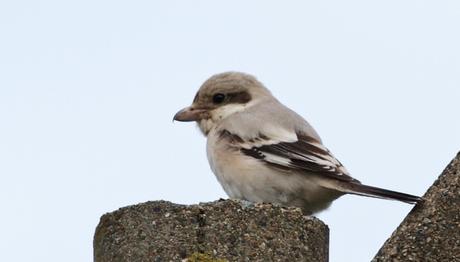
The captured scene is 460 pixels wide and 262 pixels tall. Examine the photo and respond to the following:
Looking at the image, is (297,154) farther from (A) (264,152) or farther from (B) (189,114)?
(B) (189,114)

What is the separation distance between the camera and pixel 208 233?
11.0 ft

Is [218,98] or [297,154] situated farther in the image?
[218,98]

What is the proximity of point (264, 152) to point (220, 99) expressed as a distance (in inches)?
48.5

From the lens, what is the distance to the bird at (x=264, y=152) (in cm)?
578

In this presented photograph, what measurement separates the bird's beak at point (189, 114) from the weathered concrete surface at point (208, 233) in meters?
3.73

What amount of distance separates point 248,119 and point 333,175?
1223 mm

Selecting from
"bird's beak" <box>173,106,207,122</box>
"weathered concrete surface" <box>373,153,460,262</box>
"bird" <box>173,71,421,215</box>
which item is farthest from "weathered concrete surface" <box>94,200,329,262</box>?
"bird's beak" <box>173,106,207,122</box>

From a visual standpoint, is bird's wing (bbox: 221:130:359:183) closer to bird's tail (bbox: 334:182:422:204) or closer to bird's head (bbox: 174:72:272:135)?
bird's tail (bbox: 334:182:422:204)

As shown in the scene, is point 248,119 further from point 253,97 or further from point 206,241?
point 206,241

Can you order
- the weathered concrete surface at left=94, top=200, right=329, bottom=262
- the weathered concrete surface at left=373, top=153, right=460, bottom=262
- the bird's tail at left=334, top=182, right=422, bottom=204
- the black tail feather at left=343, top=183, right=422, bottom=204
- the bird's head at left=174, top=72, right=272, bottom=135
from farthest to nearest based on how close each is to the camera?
the bird's head at left=174, top=72, right=272, bottom=135, the bird's tail at left=334, top=182, right=422, bottom=204, the black tail feather at left=343, top=183, right=422, bottom=204, the weathered concrete surface at left=373, top=153, right=460, bottom=262, the weathered concrete surface at left=94, top=200, right=329, bottom=262

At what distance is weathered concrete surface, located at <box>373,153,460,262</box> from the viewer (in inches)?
146

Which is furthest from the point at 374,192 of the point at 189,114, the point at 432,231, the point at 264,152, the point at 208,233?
the point at 189,114

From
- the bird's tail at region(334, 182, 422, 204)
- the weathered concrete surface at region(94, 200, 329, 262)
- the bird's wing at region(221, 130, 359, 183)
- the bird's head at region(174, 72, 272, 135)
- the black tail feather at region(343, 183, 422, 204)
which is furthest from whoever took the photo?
the bird's head at region(174, 72, 272, 135)

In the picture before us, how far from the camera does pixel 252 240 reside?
133 inches
